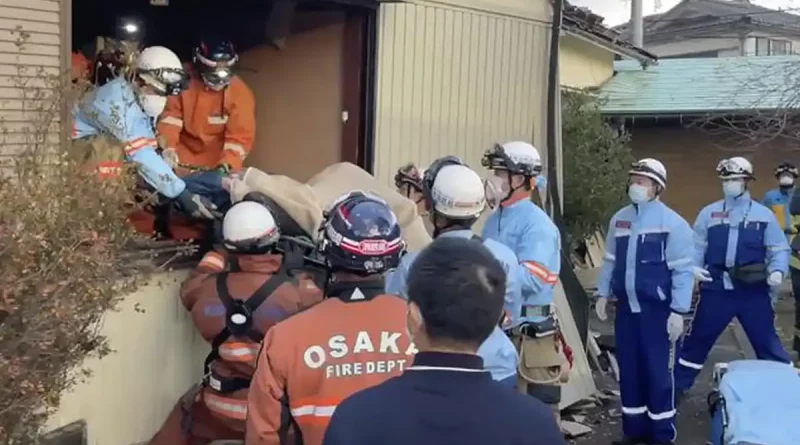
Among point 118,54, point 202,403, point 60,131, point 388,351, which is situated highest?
point 118,54

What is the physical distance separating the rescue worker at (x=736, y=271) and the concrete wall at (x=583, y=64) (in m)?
6.82

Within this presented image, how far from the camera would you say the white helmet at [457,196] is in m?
4.92

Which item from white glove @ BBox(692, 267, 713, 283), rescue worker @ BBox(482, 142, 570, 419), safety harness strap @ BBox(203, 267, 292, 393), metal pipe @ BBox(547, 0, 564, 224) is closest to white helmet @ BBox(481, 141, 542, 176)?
rescue worker @ BBox(482, 142, 570, 419)

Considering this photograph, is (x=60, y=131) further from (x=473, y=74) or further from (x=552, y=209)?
(x=552, y=209)

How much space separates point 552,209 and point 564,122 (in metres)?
4.28

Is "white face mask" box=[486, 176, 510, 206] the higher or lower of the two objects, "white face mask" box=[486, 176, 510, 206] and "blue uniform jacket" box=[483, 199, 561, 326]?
the higher

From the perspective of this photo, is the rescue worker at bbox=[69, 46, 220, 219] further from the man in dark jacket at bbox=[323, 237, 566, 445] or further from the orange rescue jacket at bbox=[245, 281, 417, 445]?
the man in dark jacket at bbox=[323, 237, 566, 445]

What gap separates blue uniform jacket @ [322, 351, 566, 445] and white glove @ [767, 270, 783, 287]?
6.82m

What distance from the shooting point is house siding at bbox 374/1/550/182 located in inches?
308

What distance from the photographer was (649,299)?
762cm

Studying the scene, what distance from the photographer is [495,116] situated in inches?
350

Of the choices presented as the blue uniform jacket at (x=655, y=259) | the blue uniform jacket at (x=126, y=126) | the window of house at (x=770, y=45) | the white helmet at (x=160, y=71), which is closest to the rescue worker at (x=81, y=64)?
the blue uniform jacket at (x=126, y=126)

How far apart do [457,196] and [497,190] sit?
1.31m

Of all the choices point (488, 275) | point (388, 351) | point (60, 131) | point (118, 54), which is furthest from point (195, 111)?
point (488, 275)
